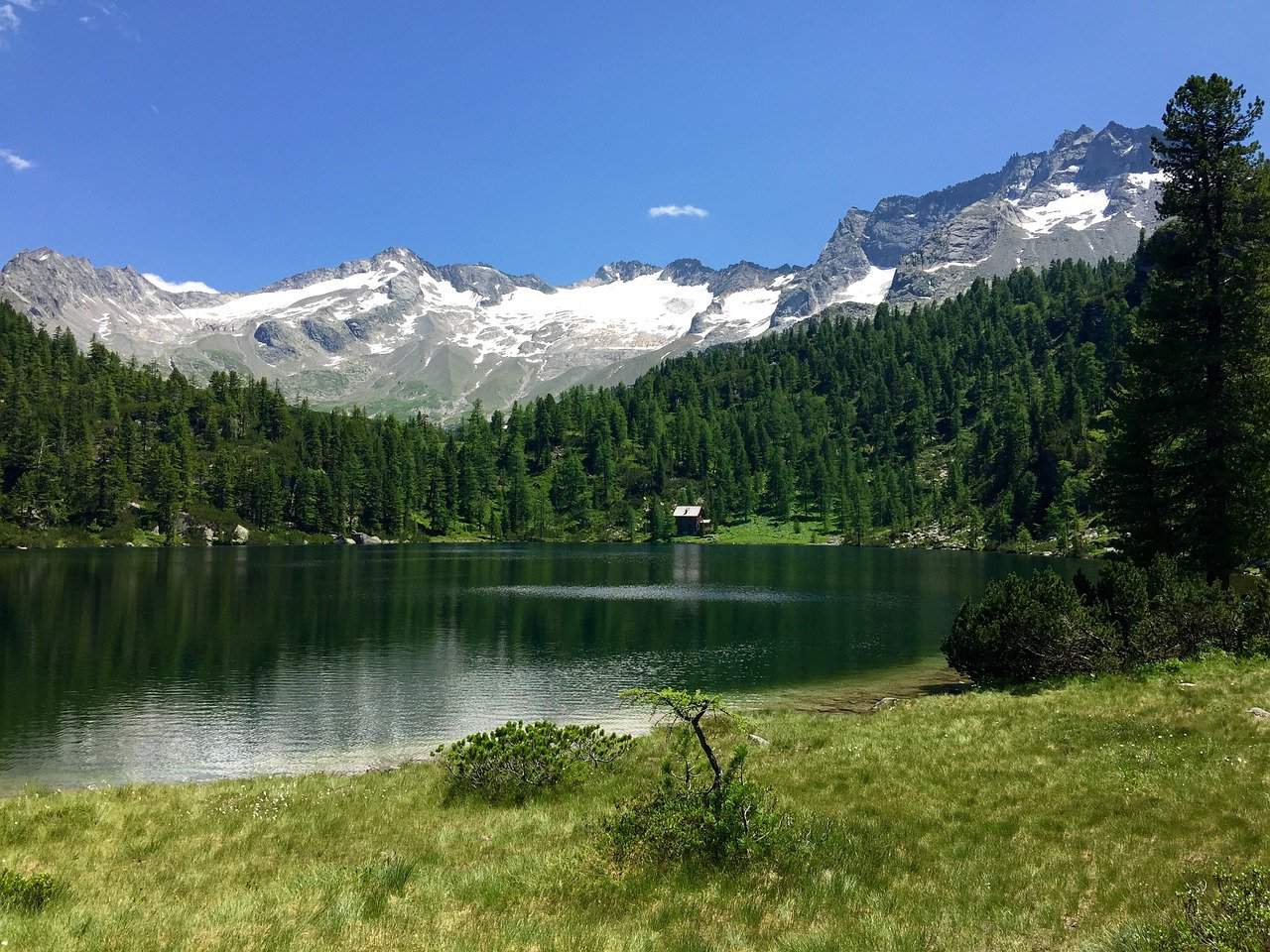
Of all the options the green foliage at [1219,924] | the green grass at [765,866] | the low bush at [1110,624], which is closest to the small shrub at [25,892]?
the green grass at [765,866]

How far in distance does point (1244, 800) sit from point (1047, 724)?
9570 millimetres

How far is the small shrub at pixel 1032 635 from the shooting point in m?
36.4

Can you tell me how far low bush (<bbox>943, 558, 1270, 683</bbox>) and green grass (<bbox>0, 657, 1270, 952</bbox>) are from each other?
7.69m

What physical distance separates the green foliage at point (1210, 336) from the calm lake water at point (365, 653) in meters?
21.1

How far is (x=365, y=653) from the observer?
62562mm

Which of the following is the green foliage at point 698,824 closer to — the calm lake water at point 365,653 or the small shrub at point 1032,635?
the calm lake water at point 365,653

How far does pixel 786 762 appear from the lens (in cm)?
2520

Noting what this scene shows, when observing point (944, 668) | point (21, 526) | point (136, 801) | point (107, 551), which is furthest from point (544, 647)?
point (21, 526)

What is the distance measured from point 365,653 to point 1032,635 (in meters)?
48.7

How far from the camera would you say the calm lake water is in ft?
131

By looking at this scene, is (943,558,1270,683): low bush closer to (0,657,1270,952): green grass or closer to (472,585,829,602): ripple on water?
(0,657,1270,952): green grass

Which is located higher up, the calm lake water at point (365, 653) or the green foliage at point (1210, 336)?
the green foliage at point (1210, 336)

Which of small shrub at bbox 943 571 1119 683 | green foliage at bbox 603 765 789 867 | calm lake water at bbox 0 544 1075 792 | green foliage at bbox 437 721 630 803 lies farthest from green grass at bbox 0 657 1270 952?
calm lake water at bbox 0 544 1075 792

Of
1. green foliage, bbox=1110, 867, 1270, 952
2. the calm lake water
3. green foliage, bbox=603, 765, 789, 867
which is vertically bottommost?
the calm lake water
